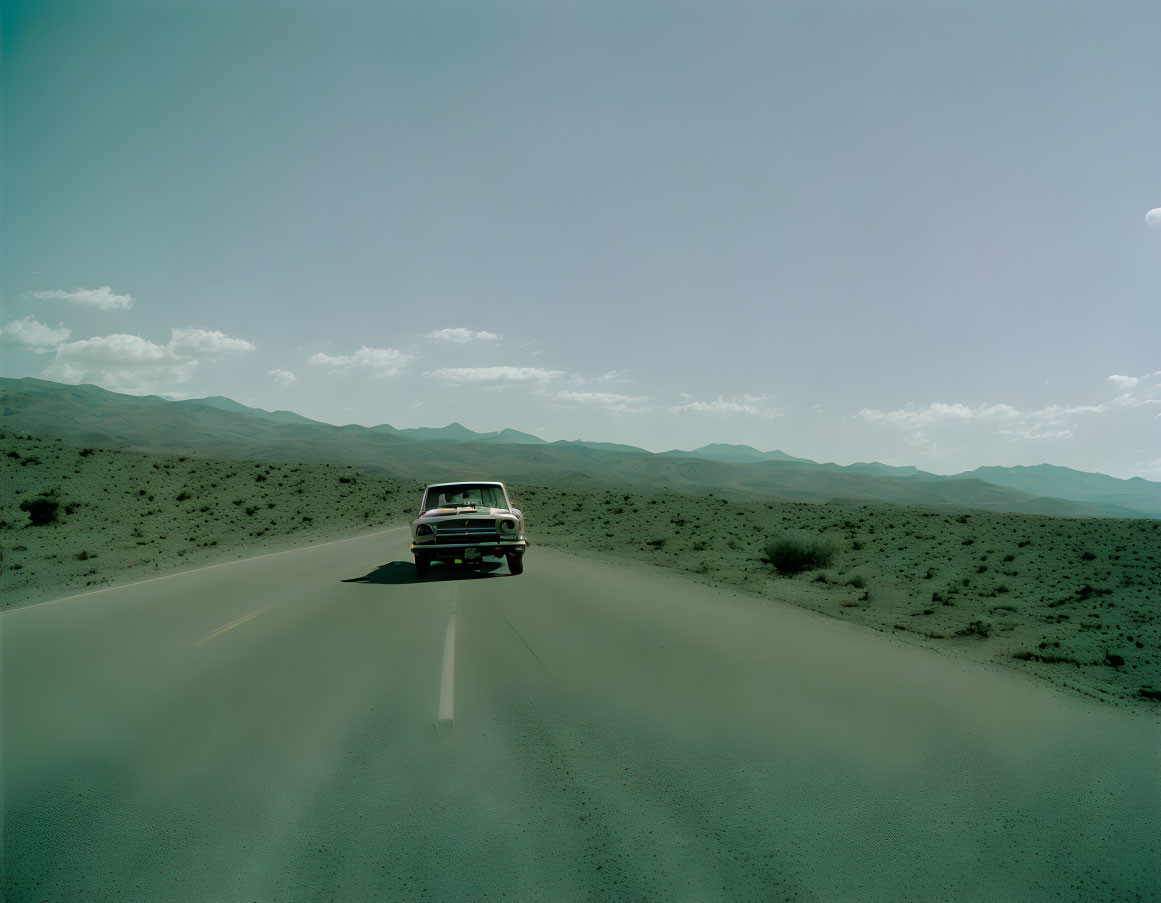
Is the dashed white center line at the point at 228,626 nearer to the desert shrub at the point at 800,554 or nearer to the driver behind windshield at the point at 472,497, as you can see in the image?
the driver behind windshield at the point at 472,497

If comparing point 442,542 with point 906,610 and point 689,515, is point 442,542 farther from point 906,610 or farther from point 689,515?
point 689,515

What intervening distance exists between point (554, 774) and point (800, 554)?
1699cm

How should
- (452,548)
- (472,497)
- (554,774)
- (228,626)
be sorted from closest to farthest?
(554,774)
(228,626)
(452,548)
(472,497)

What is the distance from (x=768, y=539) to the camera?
27438mm

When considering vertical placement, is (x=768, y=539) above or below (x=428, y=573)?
above

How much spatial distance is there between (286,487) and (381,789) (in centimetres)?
5505

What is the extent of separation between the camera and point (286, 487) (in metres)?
54.6

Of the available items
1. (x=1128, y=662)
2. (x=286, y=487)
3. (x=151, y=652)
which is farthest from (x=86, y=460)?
(x=1128, y=662)

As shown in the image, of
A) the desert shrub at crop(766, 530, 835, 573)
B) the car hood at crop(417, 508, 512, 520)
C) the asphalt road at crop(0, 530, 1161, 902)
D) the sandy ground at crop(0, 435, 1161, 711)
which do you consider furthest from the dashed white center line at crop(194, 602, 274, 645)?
the desert shrub at crop(766, 530, 835, 573)

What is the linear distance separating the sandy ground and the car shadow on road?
604 centimetres

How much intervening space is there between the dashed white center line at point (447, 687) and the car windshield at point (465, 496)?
305 inches

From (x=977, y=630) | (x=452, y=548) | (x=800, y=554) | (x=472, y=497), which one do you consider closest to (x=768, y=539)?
(x=800, y=554)

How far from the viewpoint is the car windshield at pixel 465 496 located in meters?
17.5

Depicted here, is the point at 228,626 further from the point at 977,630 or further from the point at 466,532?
the point at 977,630
